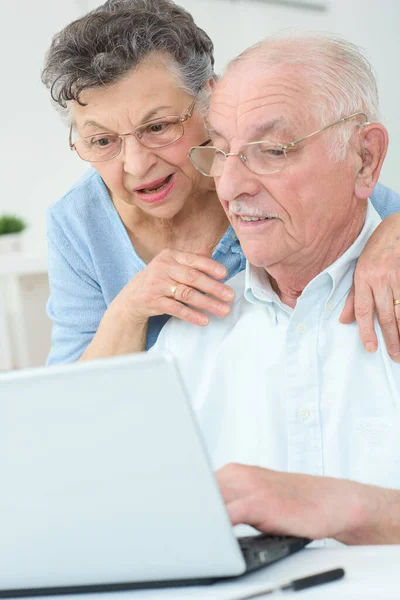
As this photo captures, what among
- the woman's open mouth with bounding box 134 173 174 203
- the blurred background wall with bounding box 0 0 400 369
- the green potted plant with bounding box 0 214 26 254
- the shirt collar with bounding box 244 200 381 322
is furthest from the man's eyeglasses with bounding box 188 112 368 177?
the green potted plant with bounding box 0 214 26 254

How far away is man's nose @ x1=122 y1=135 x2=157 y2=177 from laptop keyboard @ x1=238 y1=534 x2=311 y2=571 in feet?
3.08

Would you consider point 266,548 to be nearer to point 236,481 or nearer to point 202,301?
point 236,481

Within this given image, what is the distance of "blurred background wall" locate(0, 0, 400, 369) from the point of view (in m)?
4.54

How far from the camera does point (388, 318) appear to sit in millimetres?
1465

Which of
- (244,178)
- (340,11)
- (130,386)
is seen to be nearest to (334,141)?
(244,178)

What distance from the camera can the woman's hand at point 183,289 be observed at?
1.65 meters

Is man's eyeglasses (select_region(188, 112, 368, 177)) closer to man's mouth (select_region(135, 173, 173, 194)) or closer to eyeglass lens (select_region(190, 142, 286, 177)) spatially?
eyeglass lens (select_region(190, 142, 286, 177))

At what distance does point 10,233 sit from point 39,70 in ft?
3.52

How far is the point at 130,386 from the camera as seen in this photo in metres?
0.77

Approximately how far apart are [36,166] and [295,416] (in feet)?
13.5

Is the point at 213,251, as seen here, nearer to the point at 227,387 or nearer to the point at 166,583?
the point at 227,387

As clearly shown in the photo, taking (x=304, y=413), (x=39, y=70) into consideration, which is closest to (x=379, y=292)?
(x=304, y=413)

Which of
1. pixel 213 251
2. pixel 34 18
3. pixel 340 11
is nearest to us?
pixel 213 251

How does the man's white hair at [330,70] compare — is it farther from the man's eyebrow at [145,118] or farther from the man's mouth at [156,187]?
the man's mouth at [156,187]
